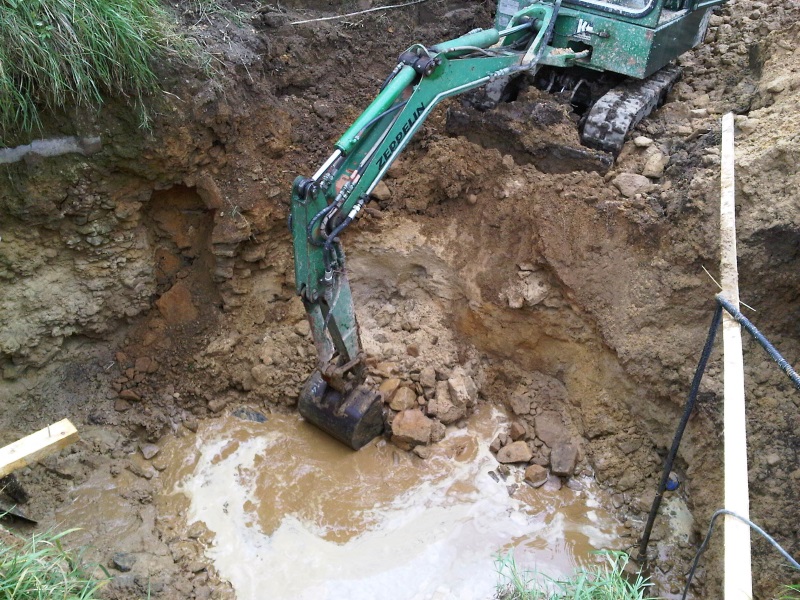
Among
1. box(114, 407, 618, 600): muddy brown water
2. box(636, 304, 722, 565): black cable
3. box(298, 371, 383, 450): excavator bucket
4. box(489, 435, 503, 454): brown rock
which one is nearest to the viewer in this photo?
box(636, 304, 722, 565): black cable

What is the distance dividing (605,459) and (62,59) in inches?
161

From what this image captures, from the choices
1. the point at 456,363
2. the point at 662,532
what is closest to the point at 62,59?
the point at 456,363

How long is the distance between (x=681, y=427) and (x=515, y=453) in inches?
49.3

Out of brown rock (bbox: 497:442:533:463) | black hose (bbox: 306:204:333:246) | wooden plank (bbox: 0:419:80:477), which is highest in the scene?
black hose (bbox: 306:204:333:246)

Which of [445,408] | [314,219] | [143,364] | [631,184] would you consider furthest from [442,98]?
[143,364]

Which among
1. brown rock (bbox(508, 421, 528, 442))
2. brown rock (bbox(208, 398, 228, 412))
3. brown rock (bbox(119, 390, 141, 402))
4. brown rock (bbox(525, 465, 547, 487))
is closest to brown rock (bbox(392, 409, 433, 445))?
brown rock (bbox(508, 421, 528, 442))

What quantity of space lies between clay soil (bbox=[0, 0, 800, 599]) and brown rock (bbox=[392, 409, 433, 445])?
0.27m

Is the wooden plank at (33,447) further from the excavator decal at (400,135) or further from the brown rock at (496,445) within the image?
the brown rock at (496,445)

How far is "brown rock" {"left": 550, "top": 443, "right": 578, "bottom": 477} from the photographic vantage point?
442 centimetres

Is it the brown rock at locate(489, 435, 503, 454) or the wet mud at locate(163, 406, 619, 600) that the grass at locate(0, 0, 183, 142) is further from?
the brown rock at locate(489, 435, 503, 454)

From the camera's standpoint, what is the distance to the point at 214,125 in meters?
4.55

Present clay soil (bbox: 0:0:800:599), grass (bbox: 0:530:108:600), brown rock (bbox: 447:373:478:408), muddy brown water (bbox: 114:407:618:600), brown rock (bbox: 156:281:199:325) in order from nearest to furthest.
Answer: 1. grass (bbox: 0:530:108:600)
2. muddy brown water (bbox: 114:407:618:600)
3. clay soil (bbox: 0:0:800:599)
4. brown rock (bbox: 447:373:478:408)
5. brown rock (bbox: 156:281:199:325)

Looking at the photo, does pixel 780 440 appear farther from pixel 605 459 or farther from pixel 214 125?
pixel 214 125

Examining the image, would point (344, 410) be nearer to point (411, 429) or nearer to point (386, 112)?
point (411, 429)
